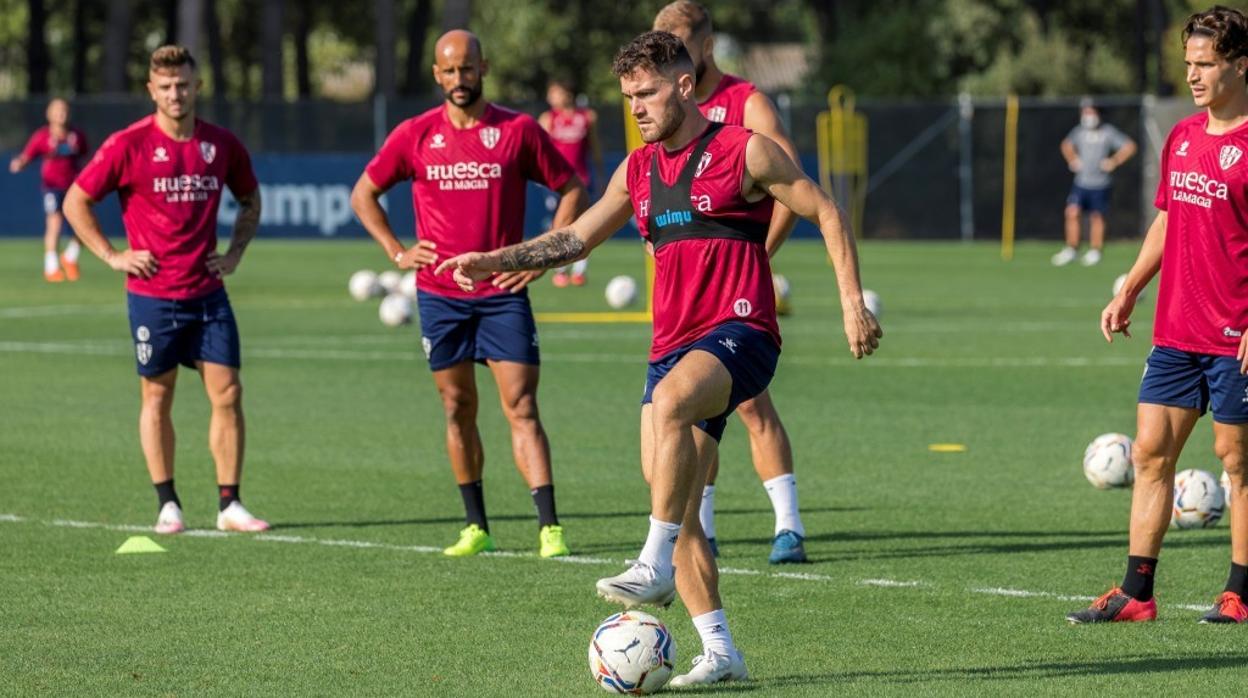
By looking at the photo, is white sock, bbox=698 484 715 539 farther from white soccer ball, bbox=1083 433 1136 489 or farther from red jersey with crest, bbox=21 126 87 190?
red jersey with crest, bbox=21 126 87 190

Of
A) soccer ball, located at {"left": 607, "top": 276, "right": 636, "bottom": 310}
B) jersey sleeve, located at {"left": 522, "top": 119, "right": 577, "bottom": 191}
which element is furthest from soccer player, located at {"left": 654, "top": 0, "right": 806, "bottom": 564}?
soccer ball, located at {"left": 607, "top": 276, "right": 636, "bottom": 310}

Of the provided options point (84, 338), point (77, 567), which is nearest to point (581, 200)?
point (77, 567)

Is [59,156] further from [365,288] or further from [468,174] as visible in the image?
[468,174]

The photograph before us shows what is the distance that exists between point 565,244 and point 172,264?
3715 mm

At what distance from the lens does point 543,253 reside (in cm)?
736

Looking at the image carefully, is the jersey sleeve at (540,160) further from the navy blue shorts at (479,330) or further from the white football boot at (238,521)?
the white football boot at (238,521)

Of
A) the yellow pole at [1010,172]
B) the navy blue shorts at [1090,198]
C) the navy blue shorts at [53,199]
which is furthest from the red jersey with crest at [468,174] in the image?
the yellow pole at [1010,172]

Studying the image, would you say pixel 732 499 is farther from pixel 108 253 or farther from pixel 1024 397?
pixel 1024 397

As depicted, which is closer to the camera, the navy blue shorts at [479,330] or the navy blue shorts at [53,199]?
the navy blue shorts at [479,330]

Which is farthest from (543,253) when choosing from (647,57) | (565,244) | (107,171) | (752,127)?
(107,171)

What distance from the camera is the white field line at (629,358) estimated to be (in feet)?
59.9

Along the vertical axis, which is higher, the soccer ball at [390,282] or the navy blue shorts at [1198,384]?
the navy blue shorts at [1198,384]

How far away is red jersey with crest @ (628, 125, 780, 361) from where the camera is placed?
22.8 ft

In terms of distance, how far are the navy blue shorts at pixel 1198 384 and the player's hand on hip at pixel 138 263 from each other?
4.88 meters
